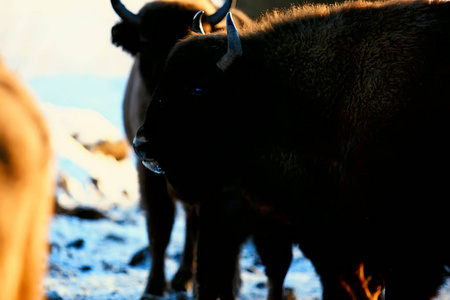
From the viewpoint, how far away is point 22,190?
0.76 m

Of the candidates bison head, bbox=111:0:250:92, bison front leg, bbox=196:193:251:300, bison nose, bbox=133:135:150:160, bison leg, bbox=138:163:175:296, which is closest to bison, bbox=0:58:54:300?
bison nose, bbox=133:135:150:160

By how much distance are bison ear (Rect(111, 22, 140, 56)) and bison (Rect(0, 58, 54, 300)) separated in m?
4.02

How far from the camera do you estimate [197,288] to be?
3703mm

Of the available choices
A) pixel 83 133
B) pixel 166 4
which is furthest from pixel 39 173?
pixel 83 133

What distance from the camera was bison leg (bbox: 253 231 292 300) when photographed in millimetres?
3846

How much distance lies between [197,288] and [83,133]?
716 cm

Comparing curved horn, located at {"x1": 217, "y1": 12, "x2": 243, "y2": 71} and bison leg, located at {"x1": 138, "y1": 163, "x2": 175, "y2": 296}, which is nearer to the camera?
curved horn, located at {"x1": 217, "y1": 12, "x2": 243, "y2": 71}

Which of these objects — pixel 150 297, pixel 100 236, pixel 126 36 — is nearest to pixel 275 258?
pixel 150 297

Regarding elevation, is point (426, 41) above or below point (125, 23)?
below

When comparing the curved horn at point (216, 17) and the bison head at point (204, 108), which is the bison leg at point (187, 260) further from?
the bison head at point (204, 108)

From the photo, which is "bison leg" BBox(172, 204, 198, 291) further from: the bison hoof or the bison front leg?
the bison front leg

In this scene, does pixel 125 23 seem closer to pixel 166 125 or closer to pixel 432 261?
pixel 166 125

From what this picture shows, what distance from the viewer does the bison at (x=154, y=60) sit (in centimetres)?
439

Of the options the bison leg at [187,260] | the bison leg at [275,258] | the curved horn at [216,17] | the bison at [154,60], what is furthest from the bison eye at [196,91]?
the bison leg at [187,260]
